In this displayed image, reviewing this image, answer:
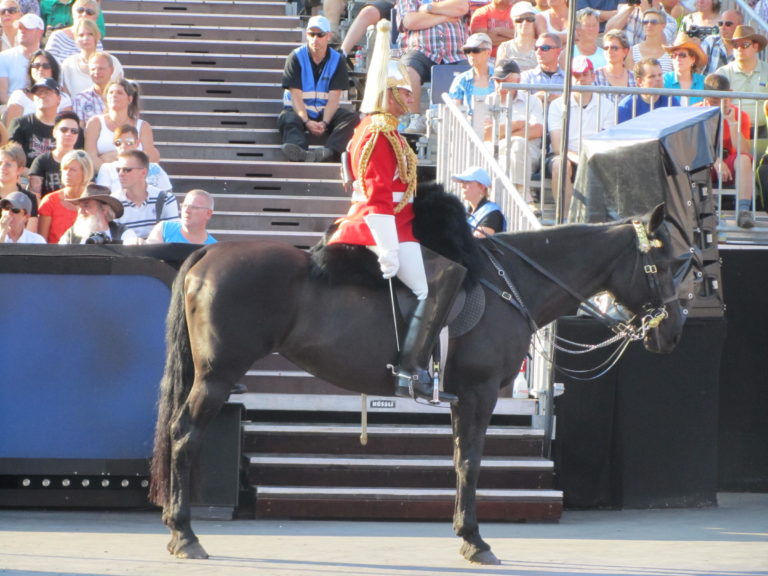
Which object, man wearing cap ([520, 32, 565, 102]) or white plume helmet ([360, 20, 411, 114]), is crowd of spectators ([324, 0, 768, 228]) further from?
white plume helmet ([360, 20, 411, 114])

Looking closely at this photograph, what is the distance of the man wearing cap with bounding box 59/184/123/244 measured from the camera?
9.35 metres

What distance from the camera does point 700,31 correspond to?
14.0 metres

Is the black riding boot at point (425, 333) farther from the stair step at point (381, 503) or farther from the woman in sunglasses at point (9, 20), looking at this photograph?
the woman in sunglasses at point (9, 20)

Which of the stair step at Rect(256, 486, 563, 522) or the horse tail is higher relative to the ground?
the horse tail

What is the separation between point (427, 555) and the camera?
25.6ft

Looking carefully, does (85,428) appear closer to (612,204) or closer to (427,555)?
(427,555)

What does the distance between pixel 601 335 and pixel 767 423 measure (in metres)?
1.70

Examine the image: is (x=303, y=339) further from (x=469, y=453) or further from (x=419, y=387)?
(x=469, y=453)

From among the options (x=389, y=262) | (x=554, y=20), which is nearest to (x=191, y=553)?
(x=389, y=262)

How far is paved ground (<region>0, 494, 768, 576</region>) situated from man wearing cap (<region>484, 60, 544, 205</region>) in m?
2.70

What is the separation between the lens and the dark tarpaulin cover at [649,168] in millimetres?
9219

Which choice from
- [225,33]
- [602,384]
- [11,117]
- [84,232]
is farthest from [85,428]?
[225,33]

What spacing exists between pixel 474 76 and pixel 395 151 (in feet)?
16.4

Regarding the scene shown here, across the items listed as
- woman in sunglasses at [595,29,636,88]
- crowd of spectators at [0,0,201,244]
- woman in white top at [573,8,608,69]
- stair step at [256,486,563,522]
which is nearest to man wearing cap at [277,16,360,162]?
crowd of spectators at [0,0,201,244]
